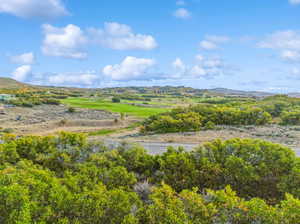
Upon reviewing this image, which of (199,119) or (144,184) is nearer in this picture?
(144,184)

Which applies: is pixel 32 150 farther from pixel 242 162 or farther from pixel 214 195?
pixel 242 162

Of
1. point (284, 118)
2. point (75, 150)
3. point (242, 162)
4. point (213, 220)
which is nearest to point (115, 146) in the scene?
point (75, 150)

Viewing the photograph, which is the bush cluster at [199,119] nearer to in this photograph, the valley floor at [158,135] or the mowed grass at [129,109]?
the valley floor at [158,135]

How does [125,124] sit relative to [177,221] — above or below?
below

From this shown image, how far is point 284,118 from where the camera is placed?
34031 millimetres

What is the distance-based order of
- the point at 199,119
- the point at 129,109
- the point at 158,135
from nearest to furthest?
the point at 158,135 → the point at 199,119 → the point at 129,109

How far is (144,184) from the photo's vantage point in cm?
646

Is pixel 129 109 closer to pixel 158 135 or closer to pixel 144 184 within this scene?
pixel 158 135

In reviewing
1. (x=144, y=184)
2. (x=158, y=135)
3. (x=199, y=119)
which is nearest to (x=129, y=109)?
(x=199, y=119)

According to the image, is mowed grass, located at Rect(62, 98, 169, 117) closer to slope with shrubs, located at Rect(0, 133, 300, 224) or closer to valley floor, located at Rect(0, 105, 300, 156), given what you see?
valley floor, located at Rect(0, 105, 300, 156)

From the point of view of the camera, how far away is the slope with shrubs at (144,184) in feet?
14.2

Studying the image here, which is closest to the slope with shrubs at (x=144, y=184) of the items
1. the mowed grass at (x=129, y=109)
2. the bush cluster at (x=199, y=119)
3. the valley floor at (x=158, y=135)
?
the valley floor at (x=158, y=135)

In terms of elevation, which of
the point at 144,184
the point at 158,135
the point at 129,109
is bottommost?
the point at 158,135

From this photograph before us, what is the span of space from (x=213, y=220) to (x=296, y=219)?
4.93ft
